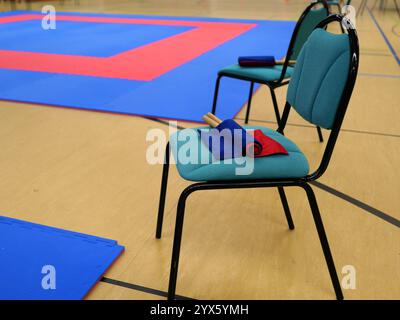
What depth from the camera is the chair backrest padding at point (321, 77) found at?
1368 mm

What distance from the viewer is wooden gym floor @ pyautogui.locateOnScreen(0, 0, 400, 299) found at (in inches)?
61.7

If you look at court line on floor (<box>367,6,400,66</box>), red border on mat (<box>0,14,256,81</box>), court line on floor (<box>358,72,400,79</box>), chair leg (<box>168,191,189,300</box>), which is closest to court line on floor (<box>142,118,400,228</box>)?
chair leg (<box>168,191,189,300</box>)

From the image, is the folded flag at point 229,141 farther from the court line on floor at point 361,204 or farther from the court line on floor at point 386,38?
the court line on floor at point 386,38

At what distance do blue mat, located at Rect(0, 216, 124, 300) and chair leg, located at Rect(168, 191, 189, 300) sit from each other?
302 millimetres

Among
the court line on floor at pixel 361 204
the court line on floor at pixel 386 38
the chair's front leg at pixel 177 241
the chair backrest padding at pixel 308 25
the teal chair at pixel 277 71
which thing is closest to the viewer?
the chair's front leg at pixel 177 241

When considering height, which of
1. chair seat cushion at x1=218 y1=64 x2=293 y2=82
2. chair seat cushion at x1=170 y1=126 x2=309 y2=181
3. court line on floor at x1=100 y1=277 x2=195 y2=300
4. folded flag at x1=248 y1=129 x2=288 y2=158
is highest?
chair seat cushion at x1=218 y1=64 x2=293 y2=82

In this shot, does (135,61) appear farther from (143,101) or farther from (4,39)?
(4,39)

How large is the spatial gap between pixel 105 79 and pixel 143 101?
815 millimetres

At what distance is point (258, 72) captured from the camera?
8.44 ft

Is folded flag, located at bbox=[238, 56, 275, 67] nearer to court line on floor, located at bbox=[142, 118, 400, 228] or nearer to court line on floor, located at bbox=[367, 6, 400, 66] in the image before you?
court line on floor, located at bbox=[142, 118, 400, 228]

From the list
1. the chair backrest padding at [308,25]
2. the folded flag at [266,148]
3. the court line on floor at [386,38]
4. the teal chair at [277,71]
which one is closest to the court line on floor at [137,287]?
the folded flag at [266,148]

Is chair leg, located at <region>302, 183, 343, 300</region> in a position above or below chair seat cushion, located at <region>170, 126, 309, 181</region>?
below

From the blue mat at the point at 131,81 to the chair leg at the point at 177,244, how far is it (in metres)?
1.80

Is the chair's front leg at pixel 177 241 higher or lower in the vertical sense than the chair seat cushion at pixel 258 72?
lower
